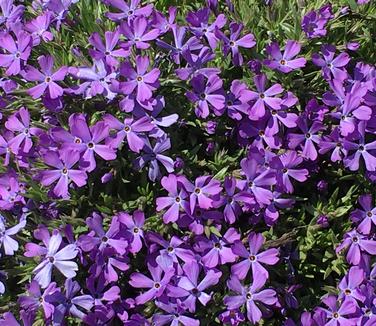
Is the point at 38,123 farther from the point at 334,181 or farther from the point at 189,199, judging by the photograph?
the point at 334,181

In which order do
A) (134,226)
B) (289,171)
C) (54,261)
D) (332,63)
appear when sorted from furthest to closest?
(332,63), (289,171), (134,226), (54,261)

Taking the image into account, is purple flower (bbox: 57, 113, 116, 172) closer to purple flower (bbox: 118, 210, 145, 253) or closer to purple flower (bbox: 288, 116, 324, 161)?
purple flower (bbox: 118, 210, 145, 253)

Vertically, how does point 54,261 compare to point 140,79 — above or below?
below

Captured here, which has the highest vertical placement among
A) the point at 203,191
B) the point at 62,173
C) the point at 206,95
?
the point at 206,95

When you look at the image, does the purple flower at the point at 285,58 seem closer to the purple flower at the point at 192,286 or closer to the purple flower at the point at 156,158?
the purple flower at the point at 156,158

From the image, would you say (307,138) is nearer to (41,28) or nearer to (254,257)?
(254,257)

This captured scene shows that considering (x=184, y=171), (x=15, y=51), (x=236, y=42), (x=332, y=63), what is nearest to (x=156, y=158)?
(x=184, y=171)

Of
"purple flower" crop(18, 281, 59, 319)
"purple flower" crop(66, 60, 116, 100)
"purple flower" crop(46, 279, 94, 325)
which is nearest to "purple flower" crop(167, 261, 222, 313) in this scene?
"purple flower" crop(46, 279, 94, 325)
